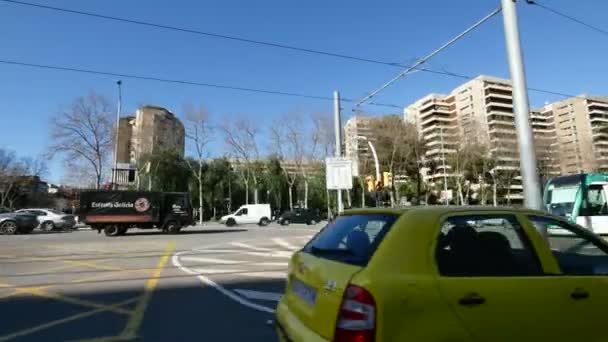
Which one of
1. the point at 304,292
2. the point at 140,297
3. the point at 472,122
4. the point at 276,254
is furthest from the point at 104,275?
the point at 472,122

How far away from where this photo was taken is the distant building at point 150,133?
5859 cm

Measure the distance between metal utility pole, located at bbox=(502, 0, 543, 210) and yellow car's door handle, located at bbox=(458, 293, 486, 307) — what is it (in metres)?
7.21

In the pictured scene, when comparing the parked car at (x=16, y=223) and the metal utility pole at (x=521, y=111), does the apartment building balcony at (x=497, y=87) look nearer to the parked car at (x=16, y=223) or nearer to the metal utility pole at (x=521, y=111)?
the metal utility pole at (x=521, y=111)

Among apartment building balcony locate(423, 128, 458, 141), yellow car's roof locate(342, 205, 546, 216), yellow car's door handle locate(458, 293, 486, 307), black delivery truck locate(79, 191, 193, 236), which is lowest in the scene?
yellow car's door handle locate(458, 293, 486, 307)

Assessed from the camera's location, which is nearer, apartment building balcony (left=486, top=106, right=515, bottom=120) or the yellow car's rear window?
the yellow car's rear window

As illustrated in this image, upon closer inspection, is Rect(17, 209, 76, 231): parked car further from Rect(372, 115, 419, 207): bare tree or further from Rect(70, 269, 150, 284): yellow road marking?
Rect(372, 115, 419, 207): bare tree

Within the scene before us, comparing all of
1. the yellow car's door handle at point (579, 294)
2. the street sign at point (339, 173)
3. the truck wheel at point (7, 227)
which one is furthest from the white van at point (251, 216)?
the yellow car's door handle at point (579, 294)

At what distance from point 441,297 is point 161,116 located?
66.6 meters

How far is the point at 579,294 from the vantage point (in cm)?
321

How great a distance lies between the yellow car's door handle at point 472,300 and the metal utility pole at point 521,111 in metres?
7.21

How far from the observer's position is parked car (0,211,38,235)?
2998cm

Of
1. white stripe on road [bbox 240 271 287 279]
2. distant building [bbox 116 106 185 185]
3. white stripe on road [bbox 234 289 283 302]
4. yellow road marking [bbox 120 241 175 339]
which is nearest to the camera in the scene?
yellow road marking [bbox 120 241 175 339]

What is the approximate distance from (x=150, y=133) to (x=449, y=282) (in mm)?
64655

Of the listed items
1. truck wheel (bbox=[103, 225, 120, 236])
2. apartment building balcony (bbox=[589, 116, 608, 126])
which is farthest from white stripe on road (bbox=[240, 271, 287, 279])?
apartment building balcony (bbox=[589, 116, 608, 126])
